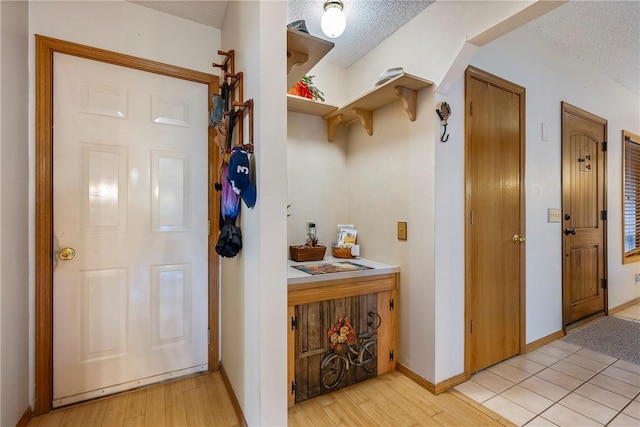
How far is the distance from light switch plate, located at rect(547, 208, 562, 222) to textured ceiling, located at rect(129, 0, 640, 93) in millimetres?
1472

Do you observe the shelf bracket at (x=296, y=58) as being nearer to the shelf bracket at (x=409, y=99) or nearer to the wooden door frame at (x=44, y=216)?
the shelf bracket at (x=409, y=99)

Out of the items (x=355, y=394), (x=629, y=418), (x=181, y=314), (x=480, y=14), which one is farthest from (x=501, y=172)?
(x=181, y=314)

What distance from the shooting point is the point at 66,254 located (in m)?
A: 1.65

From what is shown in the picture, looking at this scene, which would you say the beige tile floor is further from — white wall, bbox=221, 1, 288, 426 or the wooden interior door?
white wall, bbox=221, 1, 288, 426

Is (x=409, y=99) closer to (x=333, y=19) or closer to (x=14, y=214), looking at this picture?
(x=333, y=19)

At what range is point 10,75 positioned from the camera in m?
1.39

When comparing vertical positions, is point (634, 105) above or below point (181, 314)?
above

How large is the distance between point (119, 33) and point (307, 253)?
1861 mm

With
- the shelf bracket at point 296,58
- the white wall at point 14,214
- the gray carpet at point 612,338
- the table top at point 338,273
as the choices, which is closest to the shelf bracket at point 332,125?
the shelf bracket at point 296,58

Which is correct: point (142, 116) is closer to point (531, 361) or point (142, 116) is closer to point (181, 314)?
point (181, 314)

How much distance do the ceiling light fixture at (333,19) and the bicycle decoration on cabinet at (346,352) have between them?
5.87 ft

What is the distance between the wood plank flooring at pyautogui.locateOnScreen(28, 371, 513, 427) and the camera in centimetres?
156

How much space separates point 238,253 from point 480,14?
184 cm

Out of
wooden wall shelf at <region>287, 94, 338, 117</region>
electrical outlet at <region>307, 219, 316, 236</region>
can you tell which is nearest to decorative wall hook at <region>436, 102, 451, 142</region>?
wooden wall shelf at <region>287, 94, 338, 117</region>
